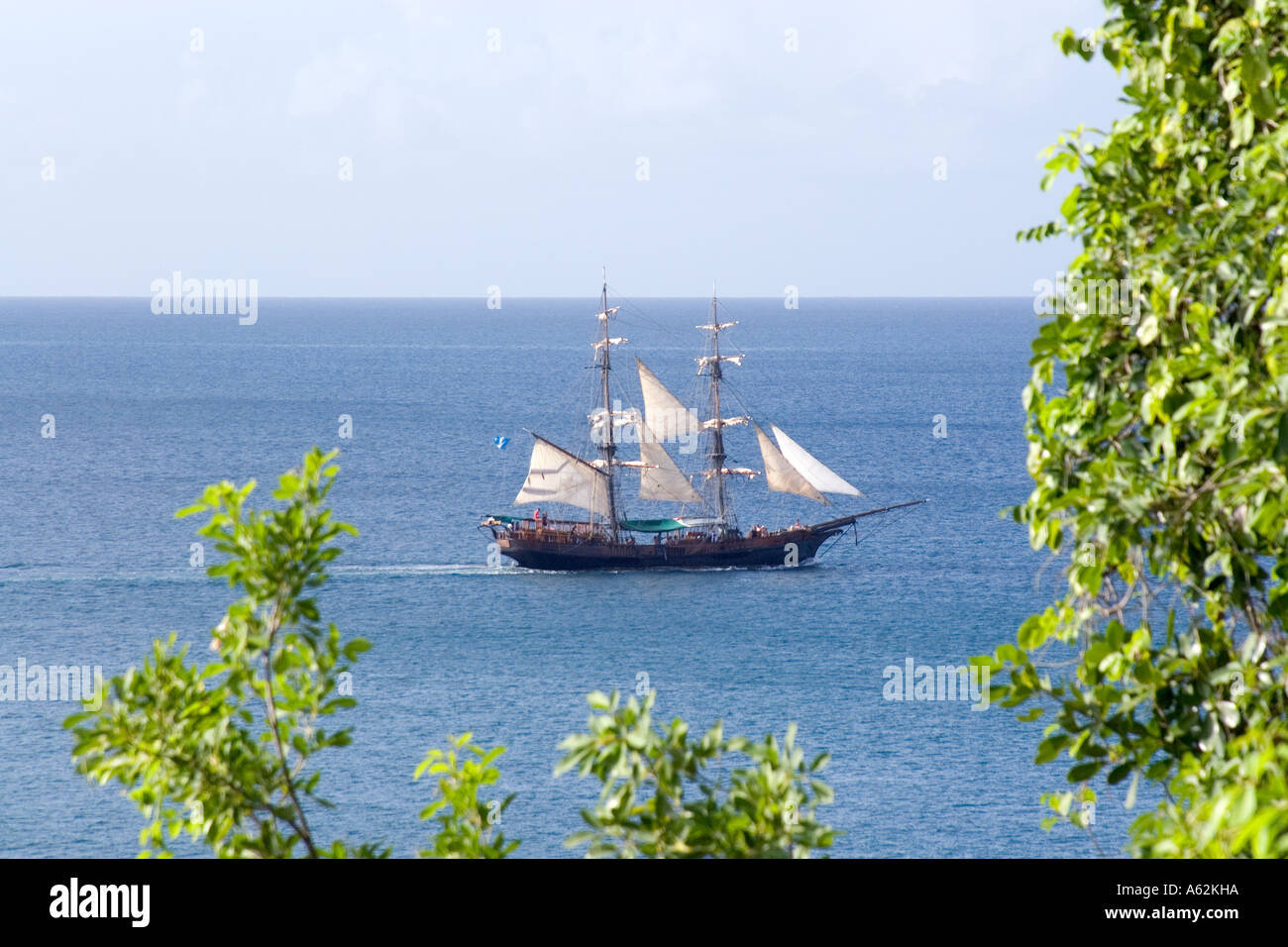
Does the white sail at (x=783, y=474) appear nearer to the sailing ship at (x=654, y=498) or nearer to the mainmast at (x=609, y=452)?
the sailing ship at (x=654, y=498)

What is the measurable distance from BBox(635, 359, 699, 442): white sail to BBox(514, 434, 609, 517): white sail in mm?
5715

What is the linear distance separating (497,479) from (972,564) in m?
43.9

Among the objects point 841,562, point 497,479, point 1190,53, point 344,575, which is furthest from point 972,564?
point 1190,53

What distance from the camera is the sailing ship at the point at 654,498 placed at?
85.6 m

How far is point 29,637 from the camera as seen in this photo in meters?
65.7

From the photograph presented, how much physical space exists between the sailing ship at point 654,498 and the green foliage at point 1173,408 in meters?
74.8

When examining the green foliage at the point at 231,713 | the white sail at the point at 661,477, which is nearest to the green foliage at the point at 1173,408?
the green foliage at the point at 231,713

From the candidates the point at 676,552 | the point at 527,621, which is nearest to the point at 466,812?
the point at 527,621

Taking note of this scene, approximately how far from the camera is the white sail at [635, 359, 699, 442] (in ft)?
306

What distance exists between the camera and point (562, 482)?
89.6 metres

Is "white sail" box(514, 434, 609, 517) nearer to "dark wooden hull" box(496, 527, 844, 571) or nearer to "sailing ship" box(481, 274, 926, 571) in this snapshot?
"sailing ship" box(481, 274, 926, 571)

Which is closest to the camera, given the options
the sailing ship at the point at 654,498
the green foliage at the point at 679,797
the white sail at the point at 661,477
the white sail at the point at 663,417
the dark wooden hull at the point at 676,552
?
the green foliage at the point at 679,797
